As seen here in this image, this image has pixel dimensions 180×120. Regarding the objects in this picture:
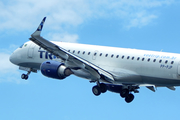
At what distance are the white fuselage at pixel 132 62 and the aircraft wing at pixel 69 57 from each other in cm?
78

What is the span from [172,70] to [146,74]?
7.52 feet

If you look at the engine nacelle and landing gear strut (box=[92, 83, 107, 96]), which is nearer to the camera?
the engine nacelle

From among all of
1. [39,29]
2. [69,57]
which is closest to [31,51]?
[69,57]

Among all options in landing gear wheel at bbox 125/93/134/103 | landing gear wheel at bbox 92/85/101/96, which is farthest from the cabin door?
landing gear wheel at bbox 125/93/134/103

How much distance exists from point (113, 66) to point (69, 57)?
4.83 m

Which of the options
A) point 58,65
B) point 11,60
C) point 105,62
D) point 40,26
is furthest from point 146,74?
point 11,60

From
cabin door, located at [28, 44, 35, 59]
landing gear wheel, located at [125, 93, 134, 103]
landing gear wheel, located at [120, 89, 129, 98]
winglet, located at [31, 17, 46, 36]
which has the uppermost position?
cabin door, located at [28, 44, 35, 59]

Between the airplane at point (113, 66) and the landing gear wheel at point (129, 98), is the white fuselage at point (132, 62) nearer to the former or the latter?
the airplane at point (113, 66)

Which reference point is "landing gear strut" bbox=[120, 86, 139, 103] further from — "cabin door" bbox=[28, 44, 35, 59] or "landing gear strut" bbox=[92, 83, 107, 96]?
"cabin door" bbox=[28, 44, 35, 59]

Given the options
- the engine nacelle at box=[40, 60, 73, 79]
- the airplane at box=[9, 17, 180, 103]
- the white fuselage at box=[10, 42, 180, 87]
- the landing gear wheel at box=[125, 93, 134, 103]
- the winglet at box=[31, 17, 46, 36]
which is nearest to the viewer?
the winglet at box=[31, 17, 46, 36]

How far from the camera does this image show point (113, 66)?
1241 inches

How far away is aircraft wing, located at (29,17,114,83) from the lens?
26.4 m

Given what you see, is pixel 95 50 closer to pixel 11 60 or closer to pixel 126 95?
pixel 126 95

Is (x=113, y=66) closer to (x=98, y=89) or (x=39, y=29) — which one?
(x=98, y=89)
